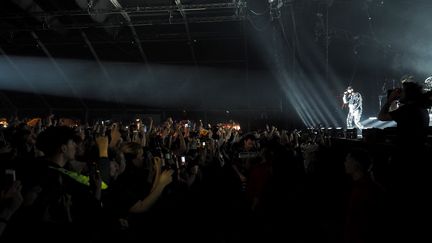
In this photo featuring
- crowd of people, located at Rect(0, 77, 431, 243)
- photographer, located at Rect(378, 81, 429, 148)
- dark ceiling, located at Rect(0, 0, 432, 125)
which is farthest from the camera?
dark ceiling, located at Rect(0, 0, 432, 125)

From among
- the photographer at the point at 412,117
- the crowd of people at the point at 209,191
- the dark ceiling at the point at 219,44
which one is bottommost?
the crowd of people at the point at 209,191

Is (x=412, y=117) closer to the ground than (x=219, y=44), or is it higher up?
closer to the ground

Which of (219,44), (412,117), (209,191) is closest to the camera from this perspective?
(412,117)

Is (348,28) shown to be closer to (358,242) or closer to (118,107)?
(118,107)

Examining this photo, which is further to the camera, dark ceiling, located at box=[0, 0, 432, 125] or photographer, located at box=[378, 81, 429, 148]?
dark ceiling, located at box=[0, 0, 432, 125]

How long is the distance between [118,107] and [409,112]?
1415 centimetres

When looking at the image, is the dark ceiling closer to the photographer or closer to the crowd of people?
the crowd of people

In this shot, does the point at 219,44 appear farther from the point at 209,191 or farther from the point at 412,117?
the point at 412,117

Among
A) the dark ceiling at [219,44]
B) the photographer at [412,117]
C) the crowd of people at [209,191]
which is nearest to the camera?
the crowd of people at [209,191]

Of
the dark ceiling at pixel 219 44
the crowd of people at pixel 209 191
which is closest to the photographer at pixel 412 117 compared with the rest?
the crowd of people at pixel 209 191

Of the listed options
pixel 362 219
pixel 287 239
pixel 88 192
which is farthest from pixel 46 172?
pixel 287 239

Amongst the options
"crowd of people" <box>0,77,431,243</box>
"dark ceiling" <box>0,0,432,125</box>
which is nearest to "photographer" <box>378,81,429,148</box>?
"crowd of people" <box>0,77,431,243</box>

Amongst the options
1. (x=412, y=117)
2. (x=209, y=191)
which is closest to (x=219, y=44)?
(x=209, y=191)

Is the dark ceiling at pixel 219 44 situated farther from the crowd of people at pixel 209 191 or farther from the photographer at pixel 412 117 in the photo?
the photographer at pixel 412 117
